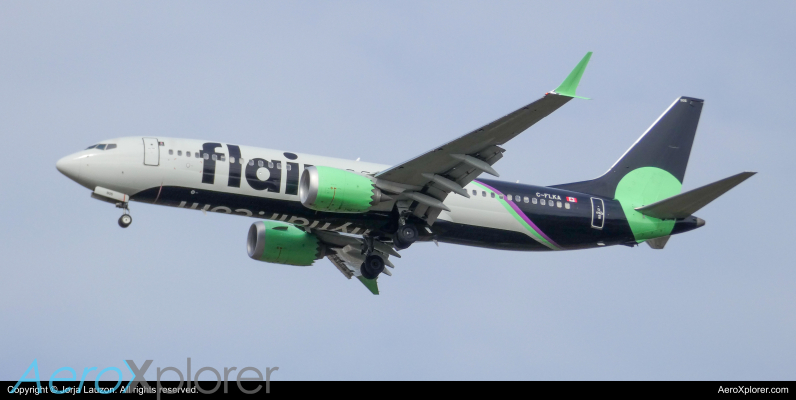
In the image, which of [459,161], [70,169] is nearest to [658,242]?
[459,161]

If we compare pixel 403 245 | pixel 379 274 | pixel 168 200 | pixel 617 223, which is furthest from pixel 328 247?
pixel 617 223

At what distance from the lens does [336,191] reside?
138 feet

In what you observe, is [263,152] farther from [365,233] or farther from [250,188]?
[365,233]

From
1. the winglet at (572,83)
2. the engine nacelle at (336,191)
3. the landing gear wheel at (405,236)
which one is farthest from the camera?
the landing gear wheel at (405,236)

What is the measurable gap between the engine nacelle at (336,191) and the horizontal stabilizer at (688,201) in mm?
13451

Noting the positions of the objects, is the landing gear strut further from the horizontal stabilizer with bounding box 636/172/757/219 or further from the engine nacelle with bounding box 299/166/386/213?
the horizontal stabilizer with bounding box 636/172/757/219

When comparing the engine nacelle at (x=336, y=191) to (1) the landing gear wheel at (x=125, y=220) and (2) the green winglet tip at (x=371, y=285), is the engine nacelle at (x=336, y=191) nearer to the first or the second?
(1) the landing gear wheel at (x=125, y=220)

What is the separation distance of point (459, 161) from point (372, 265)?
741cm

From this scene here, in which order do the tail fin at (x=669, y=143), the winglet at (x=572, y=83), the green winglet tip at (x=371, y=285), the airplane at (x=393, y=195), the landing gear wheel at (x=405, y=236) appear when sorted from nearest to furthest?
the winglet at (x=572, y=83)
the airplane at (x=393, y=195)
the landing gear wheel at (x=405, y=236)
the tail fin at (x=669, y=143)
the green winglet tip at (x=371, y=285)

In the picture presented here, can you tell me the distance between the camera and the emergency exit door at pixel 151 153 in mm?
42344

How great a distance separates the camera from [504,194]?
46875 millimetres

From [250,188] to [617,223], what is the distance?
16837 millimetres

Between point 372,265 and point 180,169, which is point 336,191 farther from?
point 372,265

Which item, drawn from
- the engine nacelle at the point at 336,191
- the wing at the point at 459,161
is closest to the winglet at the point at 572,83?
the wing at the point at 459,161
